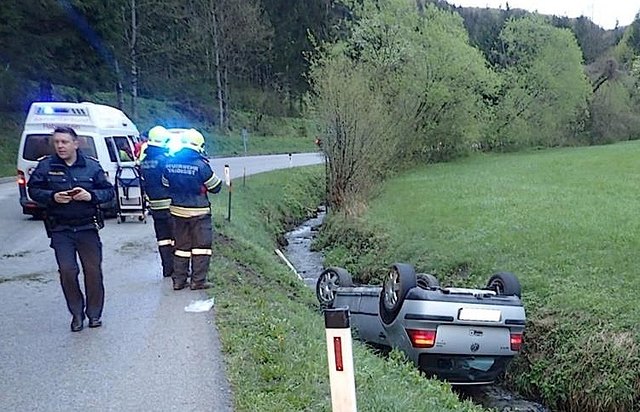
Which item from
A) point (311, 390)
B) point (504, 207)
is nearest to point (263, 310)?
point (311, 390)

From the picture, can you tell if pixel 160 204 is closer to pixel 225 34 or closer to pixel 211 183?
pixel 211 183

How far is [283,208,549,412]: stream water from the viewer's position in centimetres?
860

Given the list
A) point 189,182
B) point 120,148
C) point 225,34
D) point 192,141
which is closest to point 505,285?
point 189,182

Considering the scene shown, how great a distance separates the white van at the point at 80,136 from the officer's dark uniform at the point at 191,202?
662 cm

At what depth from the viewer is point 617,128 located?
2163 inches

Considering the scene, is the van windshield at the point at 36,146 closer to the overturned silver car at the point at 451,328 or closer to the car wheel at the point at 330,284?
the car wheel at the point at 330,284

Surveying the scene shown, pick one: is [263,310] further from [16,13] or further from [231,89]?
[231,89]

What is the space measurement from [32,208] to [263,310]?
29.3ft

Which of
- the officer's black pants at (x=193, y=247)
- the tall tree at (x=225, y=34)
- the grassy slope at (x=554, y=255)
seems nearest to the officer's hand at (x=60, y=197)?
the officer's black pants at (x=193, y=247)

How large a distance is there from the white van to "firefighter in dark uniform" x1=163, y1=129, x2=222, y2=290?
663cm

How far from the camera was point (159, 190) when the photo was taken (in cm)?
877

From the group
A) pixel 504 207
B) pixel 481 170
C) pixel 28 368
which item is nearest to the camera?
pixel 28 368

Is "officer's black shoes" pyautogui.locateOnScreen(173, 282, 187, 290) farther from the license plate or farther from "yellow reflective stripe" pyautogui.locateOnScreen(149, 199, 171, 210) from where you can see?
the license plate

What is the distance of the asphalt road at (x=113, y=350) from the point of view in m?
4.80
